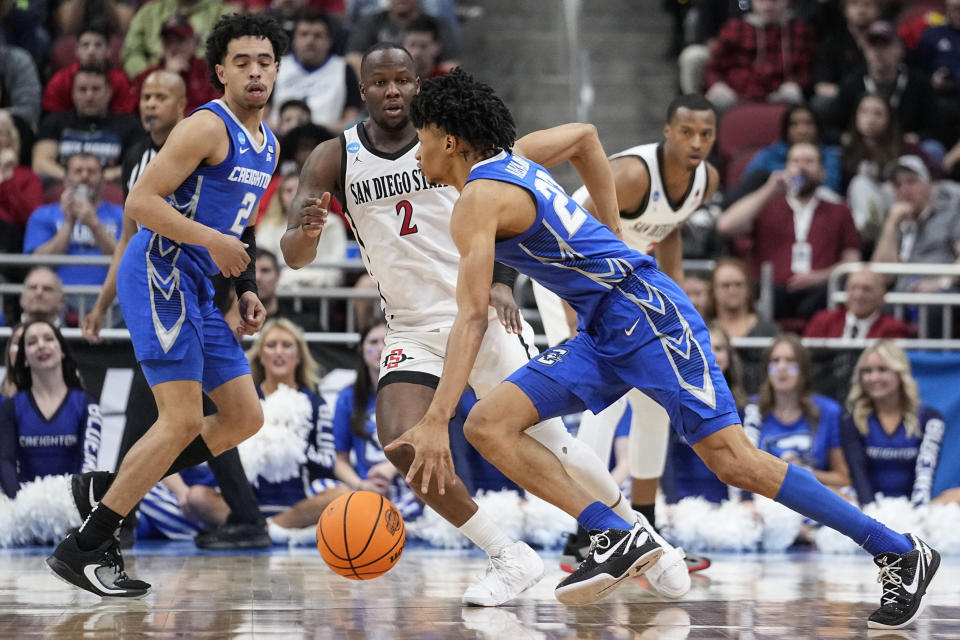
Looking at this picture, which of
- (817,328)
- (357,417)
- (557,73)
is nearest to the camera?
(357,417)

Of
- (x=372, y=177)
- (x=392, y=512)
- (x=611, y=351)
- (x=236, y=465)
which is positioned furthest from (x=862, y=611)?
(x=236, y=465)

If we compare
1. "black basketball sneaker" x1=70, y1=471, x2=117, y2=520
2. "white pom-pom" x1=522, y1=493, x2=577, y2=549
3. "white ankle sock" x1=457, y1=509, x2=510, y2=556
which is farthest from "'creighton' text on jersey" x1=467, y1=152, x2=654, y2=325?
"white pom-pom" x1=522, y1=493, x2=577, y2=549

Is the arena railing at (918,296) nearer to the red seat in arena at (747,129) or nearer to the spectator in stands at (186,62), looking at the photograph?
the red seat in arena at (747,129)

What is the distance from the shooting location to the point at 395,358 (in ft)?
17.3

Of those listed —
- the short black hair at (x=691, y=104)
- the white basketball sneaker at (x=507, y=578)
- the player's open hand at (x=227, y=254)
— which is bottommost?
the white basketball sneaker at (x=507, y=578)

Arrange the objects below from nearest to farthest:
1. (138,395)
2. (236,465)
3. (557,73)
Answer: (138,395) < (236,465) < (557,73)

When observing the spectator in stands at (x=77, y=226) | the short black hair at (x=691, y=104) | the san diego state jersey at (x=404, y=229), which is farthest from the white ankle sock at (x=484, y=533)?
the spectator in stands at (x=77, y=226)

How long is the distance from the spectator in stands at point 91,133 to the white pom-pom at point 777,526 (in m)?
5.51

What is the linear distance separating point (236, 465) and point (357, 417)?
102 centimetres

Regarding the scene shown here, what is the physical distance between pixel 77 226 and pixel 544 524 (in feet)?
13.0

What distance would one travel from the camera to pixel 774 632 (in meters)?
4.44

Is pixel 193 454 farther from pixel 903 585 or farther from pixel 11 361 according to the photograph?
pixel 903 585

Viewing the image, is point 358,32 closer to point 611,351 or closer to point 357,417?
point 357,417

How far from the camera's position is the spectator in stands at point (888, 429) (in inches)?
314
